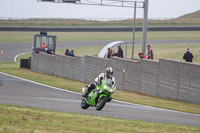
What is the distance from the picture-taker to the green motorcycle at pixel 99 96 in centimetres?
1484

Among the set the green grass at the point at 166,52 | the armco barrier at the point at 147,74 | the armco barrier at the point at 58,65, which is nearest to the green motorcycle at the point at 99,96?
the armco barrier at the point at 147,74

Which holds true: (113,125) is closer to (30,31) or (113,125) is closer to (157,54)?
(157,54)

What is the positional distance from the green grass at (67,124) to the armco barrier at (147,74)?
27.0ft

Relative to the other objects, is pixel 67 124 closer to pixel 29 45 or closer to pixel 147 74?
pixel 147 74

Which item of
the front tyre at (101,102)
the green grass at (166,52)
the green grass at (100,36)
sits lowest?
the front tyre at (101,102)

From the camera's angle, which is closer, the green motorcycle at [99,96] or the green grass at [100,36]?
the green motorcycle at [99,96]

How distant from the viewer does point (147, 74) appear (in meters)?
23.6

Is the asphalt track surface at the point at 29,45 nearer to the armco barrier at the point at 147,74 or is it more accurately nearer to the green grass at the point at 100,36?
the green grass at the point at 100,36

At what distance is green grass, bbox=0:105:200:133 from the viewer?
1042 cm

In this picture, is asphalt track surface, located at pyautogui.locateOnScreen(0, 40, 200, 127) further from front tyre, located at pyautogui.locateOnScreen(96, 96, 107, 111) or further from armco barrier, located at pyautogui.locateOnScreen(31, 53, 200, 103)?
armco barrier, located at pyautogui.locateOnScreen(31, 53, 200, 103)

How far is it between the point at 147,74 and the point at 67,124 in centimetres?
1269

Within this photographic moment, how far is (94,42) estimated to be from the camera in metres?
66.7

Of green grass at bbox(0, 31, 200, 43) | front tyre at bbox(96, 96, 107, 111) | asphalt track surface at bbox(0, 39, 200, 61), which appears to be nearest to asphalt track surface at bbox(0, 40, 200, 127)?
front tyre at bbox(96, 96, 107, 111)

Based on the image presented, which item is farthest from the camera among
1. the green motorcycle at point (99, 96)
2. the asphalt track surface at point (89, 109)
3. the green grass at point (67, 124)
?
the green motorcycle at point (99, 96)
